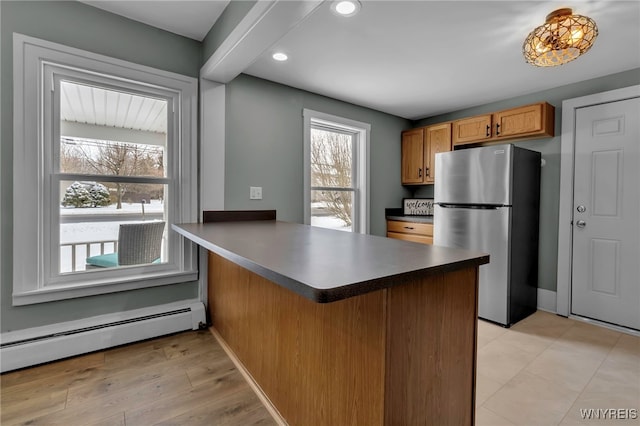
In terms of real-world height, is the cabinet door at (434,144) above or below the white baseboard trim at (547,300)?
above

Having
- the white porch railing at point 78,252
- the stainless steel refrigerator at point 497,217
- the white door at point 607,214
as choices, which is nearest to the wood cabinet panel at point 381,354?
the white porch railing at point 78,252

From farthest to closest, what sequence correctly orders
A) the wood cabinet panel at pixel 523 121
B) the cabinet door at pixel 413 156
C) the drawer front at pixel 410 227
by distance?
1. the cabinet door at pixel 413 156
2. the drawer front at pixel 410 227
3. the wood cabinet panel at pixel 523 121

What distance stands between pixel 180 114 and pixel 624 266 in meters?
3.99

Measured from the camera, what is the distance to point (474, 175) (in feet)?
9.55

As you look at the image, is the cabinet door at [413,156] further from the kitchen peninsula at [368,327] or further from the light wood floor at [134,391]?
the light wood floor at [134,391]

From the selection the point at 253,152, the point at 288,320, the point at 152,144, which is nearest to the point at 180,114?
the point at 152,144

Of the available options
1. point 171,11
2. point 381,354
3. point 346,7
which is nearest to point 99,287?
point 171,11

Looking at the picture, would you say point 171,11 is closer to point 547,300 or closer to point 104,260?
point 104,260

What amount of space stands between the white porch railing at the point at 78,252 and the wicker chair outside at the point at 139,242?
109mm

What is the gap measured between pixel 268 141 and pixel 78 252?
172cm

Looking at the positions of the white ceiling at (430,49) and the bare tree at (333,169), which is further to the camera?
the bare tree at (333,169)

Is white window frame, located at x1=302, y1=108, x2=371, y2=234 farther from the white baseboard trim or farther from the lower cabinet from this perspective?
the white baseboard trim

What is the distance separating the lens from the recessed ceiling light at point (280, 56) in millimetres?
2410

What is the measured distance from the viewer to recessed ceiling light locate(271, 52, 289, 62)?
2.41 meters
